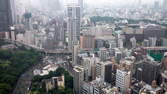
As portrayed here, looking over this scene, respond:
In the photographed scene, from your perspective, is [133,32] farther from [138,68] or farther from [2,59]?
[2,59]

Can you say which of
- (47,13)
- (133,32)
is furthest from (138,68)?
(47,13)

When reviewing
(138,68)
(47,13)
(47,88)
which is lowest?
(47,88)

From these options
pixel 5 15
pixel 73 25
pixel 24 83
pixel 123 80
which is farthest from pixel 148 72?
pixel 5 15

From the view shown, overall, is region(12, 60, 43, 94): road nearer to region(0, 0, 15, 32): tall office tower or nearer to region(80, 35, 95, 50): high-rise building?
region(80, 35, 95, 50): high-rise building

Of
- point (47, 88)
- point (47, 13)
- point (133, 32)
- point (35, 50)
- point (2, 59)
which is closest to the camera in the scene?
point (47, 88)

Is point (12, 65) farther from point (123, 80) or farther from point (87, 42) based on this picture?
point (123, 80)

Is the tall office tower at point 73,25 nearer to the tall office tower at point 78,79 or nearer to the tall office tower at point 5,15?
the tall office tower at point 78,79

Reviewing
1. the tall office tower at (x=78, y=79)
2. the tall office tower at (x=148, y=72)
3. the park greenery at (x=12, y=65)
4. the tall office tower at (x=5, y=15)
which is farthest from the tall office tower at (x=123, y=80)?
the tall office tower at (x=5, y=15)
